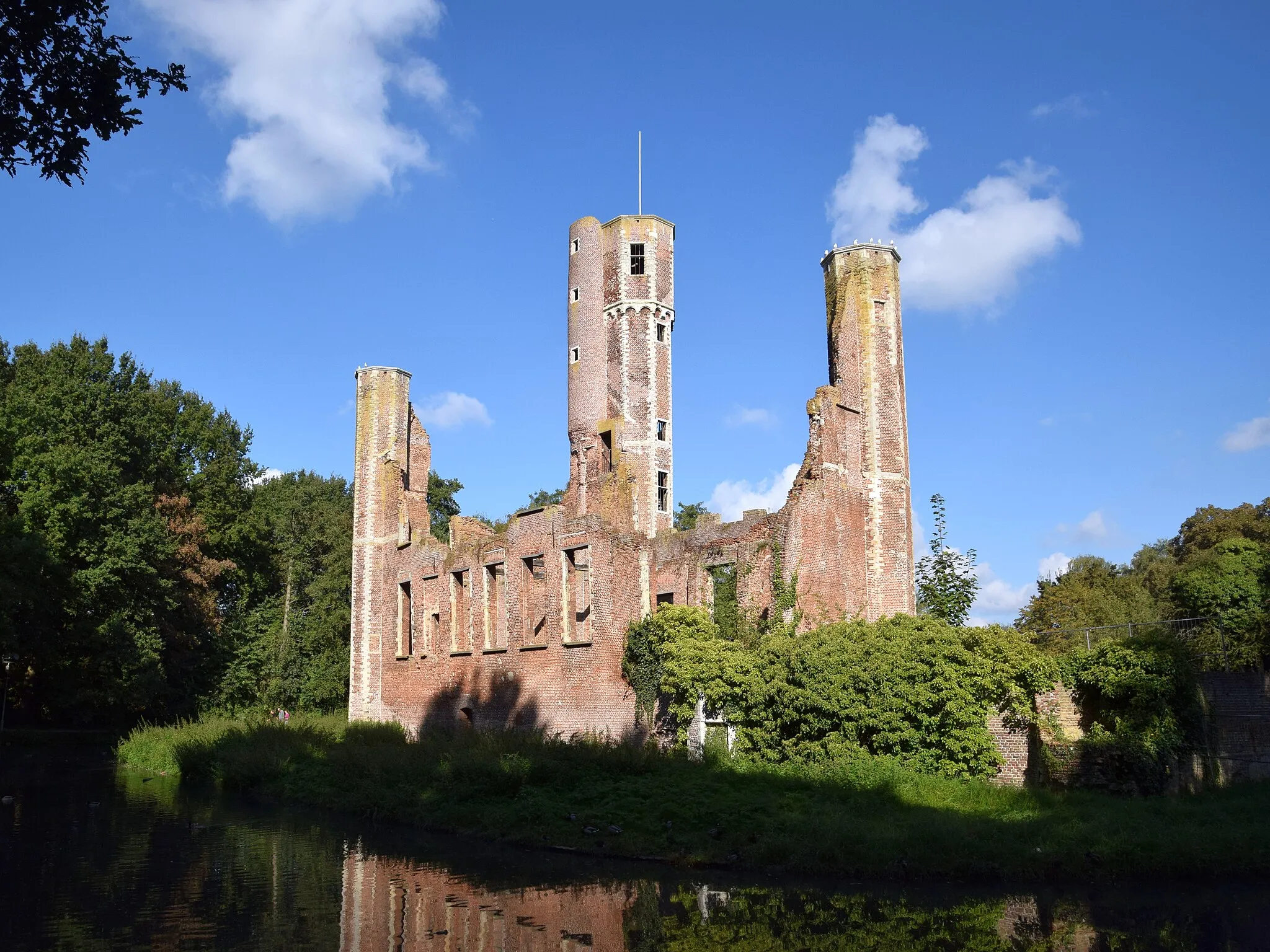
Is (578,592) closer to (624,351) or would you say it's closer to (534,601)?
(534,601)

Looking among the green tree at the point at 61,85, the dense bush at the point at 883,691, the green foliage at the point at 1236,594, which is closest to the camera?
the green tree at the point at 61,85

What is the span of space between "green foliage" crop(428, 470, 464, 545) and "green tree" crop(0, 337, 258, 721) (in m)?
13.6

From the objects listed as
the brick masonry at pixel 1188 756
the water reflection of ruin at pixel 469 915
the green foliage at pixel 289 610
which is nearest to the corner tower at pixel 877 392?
the brick masonry at pixel 1188 756

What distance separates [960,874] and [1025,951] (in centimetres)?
336

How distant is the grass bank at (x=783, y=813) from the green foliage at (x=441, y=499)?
101 ft

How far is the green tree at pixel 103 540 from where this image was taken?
3294cm

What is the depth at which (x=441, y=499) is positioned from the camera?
55562mm

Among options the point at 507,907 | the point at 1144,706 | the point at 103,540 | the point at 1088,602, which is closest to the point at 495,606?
the point at 103,540

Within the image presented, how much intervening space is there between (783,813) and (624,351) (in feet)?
80.7

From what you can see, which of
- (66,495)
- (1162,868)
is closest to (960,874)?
(1162,868)

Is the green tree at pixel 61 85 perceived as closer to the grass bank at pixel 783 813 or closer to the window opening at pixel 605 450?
the grass bank at pixel 783 813

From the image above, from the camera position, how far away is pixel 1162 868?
42.7 ft

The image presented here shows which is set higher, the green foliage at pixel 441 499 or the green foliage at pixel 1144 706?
the green foliage at pixel 441 499

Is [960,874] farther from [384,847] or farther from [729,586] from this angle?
[729,586]
